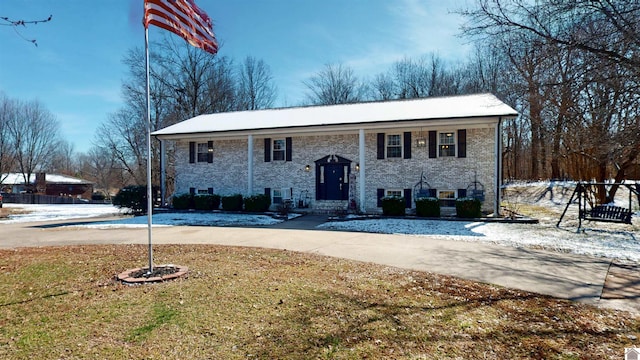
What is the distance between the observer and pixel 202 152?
19.3 meters

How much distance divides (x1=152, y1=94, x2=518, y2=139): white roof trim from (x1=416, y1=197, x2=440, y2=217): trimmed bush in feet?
10.3

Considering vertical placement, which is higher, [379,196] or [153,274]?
[379,196]

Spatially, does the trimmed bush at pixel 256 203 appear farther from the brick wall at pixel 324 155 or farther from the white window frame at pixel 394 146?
the white window frame at pixel 394 146

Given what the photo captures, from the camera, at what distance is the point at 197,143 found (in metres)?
19.5

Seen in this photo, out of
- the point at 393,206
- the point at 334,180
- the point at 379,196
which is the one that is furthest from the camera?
the point at 334,180

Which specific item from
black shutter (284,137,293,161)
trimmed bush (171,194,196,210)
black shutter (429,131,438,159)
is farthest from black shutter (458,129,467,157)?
trimmed bush (171,194,196,210)

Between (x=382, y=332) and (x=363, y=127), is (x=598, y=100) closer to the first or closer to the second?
(x=382, y=332)

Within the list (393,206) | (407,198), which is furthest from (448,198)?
(393,206)

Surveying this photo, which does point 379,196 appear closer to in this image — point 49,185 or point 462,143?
point 462,143

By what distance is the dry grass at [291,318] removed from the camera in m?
3.40

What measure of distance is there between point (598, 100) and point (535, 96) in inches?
56.8

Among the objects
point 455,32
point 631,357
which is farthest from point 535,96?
point 631,357

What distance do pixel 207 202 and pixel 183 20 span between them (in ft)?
40.5

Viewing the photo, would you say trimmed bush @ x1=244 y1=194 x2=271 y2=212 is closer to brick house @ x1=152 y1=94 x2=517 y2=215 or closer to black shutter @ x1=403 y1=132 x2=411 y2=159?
brick house @ x1=152 y1=94 x2=517 y2=215
